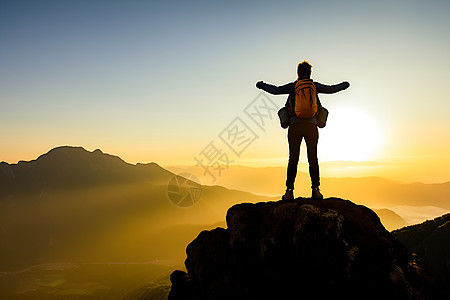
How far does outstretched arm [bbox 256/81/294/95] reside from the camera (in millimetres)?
13086

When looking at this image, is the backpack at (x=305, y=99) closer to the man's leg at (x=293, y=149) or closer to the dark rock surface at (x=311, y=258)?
the man's leg at (x=293, y=149)

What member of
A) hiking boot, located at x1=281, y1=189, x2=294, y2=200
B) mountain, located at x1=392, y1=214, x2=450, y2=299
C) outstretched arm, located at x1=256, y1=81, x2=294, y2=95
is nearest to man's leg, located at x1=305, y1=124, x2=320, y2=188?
hiking boot, located at x1=281, y1=189, x2=294, y2=200

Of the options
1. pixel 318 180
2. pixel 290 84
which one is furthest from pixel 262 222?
pixel 290 84

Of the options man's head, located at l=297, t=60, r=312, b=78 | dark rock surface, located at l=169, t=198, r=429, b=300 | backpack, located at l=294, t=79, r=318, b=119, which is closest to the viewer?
dark rock surface, located at l=169, t=198, r=429, b=300

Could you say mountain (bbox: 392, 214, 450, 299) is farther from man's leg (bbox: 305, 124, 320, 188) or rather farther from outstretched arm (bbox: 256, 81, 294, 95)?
outstretched arm (bbox: 256, 81, 294, 95)

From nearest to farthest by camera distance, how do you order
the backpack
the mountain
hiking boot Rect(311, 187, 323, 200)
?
the backpack, hiking boot Rect(311, 187, 323, 200), the mountain

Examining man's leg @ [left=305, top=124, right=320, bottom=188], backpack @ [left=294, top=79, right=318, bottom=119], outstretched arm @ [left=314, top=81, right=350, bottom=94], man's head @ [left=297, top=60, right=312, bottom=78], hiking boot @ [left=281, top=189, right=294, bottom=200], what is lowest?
hiking boot @ [left=281, top=189, right=294, bottom=200]

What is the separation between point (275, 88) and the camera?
13.2m

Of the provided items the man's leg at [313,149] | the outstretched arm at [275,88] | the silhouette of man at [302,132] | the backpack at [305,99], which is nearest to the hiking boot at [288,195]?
the silhouette of man at [302,132]

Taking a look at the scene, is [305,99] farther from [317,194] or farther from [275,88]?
[317,194]

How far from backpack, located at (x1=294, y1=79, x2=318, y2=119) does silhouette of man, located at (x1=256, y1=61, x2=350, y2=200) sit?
1.38 feet

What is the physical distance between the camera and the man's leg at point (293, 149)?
1266 cm

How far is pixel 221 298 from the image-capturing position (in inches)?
492

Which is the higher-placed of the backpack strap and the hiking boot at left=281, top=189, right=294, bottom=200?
the backpack strap
